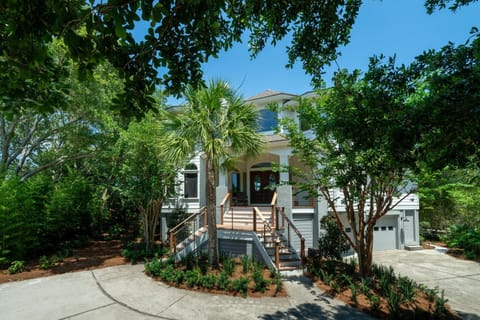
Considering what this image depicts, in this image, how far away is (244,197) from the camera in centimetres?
1527

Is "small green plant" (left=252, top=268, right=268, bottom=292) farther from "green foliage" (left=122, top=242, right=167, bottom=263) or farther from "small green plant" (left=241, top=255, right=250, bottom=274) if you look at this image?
"green foliage" (left=122, top=242, right=167, bottom=263)

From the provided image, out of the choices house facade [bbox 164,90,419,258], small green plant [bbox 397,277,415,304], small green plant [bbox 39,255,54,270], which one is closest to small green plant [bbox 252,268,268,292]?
small green plant [bbox 397,277,415,304]

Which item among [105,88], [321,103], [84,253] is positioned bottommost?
[84,253]

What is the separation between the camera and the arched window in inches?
524

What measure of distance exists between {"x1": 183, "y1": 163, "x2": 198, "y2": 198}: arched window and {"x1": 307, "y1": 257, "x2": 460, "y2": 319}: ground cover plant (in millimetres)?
7223

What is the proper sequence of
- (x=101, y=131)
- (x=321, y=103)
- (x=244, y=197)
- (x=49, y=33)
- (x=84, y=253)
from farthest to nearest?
1. (x=244, y=197)
2. (x=101, y=131)
3. (x=84, y=253)
4. (x=321, y=103)
5. (x=49, y=33)

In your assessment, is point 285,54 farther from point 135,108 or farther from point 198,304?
point 198,304

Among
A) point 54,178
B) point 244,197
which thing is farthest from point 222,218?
point 54,178

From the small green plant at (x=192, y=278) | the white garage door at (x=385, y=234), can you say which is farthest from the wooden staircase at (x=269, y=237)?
the white garage door at (x=385, y=234)

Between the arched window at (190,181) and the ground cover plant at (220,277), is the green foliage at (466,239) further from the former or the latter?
the arched window at (190,181)

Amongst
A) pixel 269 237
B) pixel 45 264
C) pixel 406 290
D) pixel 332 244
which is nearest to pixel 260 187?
pixel 269 237

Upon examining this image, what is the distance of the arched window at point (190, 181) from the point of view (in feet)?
43.7

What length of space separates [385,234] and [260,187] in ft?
23.3

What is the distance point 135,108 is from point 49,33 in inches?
42.7
